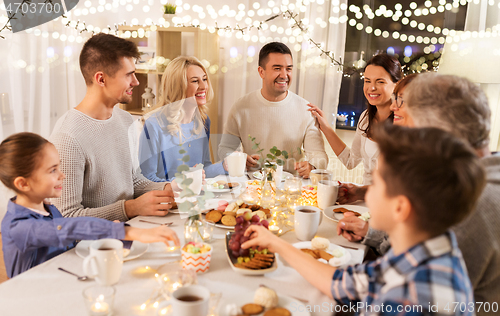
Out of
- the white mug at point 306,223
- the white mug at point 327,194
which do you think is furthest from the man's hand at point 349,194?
the white mug at point 306,223

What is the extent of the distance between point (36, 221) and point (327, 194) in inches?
44.5

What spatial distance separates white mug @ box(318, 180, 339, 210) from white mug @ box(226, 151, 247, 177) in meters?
0.45

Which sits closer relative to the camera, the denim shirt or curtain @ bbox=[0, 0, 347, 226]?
the denim shirt

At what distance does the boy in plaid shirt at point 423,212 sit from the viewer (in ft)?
2.29

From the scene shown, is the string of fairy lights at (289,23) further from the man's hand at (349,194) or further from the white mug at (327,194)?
the white mug at (327,194)

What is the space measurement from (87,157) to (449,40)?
9.71 ft

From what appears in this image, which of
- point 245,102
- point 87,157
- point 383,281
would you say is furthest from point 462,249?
point 245,102

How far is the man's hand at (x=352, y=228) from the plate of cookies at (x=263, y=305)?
52cm

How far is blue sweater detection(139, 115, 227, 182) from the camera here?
224cm

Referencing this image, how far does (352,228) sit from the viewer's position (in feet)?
4.55

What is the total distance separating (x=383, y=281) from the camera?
843mm

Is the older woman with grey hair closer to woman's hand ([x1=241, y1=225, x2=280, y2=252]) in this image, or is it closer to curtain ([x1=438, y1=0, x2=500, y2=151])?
woman's hand ([x1=241, y1=225, x2=280, y2=252])

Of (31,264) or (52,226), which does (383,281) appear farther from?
(31,264)

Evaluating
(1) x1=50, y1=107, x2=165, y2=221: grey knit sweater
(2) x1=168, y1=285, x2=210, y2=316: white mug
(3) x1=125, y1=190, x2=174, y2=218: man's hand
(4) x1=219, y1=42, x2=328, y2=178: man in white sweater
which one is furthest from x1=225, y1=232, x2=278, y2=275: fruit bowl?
(4) x1=219, y1=42, x2=328, y2=178: man in white sweater
